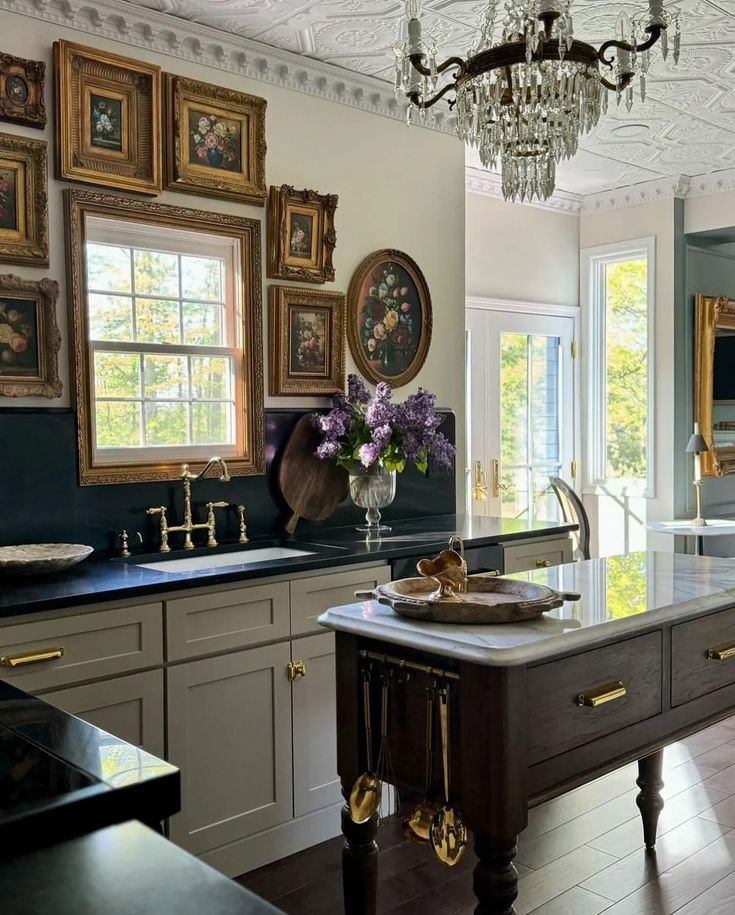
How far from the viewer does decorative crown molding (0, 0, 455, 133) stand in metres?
3.17

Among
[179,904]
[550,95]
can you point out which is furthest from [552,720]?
[550,95]

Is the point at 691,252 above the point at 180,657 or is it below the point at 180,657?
above

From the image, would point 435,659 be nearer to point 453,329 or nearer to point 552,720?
point 552,720

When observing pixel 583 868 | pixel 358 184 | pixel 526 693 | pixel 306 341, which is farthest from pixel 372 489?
pixel 526 693

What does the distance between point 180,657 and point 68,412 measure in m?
1.00

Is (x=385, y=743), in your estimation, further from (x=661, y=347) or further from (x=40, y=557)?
(x=661, y=347)

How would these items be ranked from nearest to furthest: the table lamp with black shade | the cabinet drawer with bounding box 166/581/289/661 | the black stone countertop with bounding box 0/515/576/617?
the black stone countertop with bounding box 0/515/576/617, the cabinet drawer with bounding box 166/581/289/661, the table lamp with black shade

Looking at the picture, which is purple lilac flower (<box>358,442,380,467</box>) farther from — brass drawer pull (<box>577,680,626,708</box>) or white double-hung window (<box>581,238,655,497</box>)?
white double-hung window (<box>581,238,655,497</box>)

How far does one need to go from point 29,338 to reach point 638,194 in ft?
14.5

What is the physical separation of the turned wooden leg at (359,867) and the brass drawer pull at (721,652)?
0.93 m

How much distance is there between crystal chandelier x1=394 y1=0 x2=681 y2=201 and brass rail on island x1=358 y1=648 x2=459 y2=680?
1408 mm

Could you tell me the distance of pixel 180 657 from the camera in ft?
9.00

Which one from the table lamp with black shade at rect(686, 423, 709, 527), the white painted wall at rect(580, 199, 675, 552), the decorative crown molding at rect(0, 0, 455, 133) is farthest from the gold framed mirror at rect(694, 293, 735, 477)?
the decorative crown molding at rect(0, 0, 455, 133)

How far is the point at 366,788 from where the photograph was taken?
2051 millimetres
